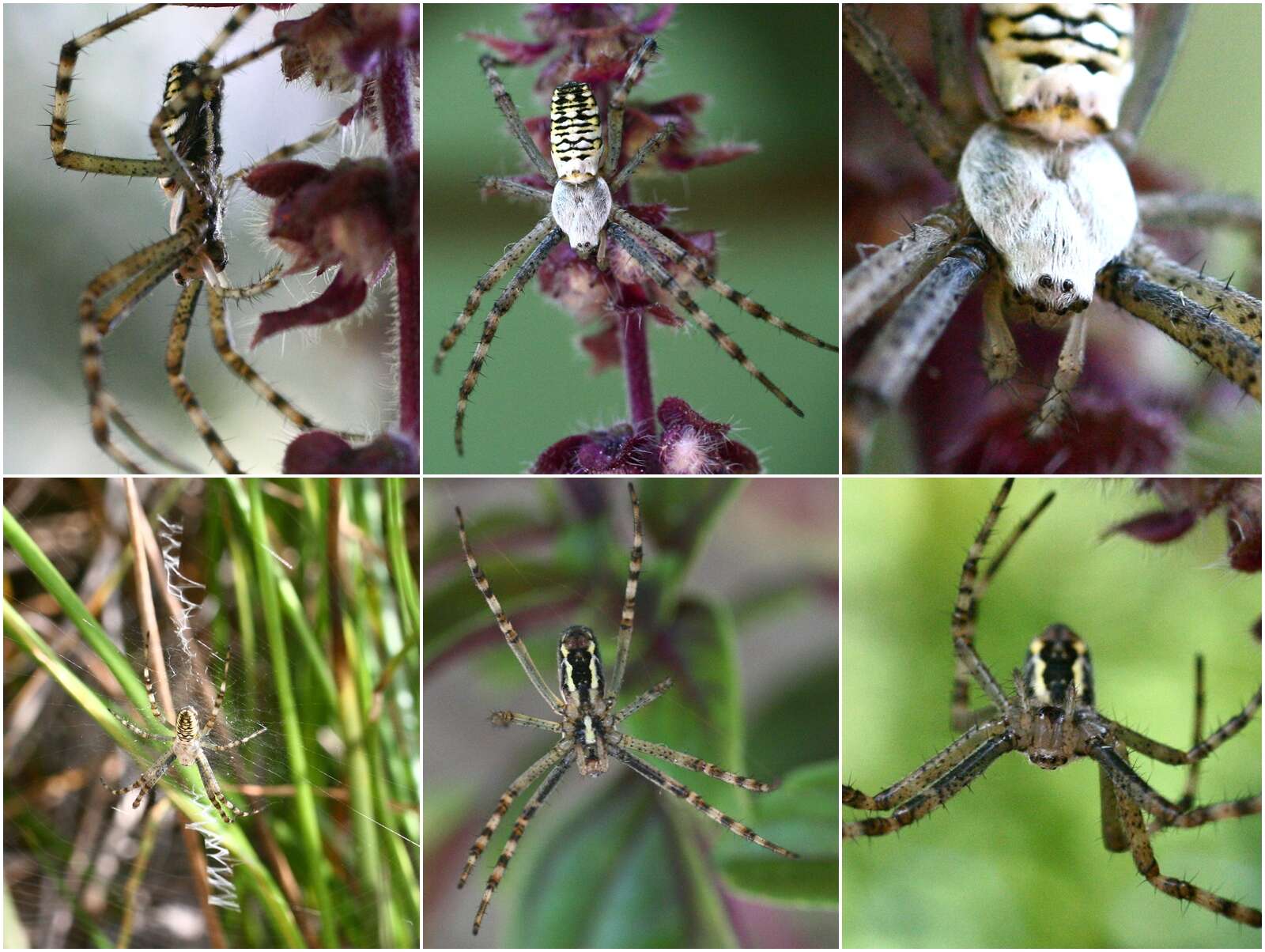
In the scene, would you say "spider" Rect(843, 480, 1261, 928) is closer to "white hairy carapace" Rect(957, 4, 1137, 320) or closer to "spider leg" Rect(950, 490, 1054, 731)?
"spider leg" Rect(950, 490, 1054, 731)

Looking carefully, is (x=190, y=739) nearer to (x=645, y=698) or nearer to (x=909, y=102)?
(x=645, y=698)

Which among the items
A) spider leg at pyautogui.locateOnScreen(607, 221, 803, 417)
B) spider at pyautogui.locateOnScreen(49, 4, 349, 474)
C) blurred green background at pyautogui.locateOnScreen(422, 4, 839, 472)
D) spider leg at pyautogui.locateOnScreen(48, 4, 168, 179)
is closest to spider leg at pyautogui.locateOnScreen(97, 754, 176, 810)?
spider at pyautogui.locateOnScreen(49, 4, 349, 474)

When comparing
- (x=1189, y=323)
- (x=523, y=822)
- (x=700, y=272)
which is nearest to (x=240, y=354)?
(x=700, y=272)

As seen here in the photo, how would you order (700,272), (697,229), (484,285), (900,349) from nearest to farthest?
(900,349) → (700,272) → (484,285) → (697,229)

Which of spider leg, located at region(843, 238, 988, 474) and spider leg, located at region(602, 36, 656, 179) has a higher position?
spider leg, located at region(602, 36, 656, 179)

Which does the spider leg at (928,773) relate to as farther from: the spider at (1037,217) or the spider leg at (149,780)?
the spider leg at (149,780)

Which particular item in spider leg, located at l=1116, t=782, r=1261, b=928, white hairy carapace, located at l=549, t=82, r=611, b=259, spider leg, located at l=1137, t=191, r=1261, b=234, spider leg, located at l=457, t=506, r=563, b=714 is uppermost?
spider leg, located at l=1137, t=191, r=1261, b=234
